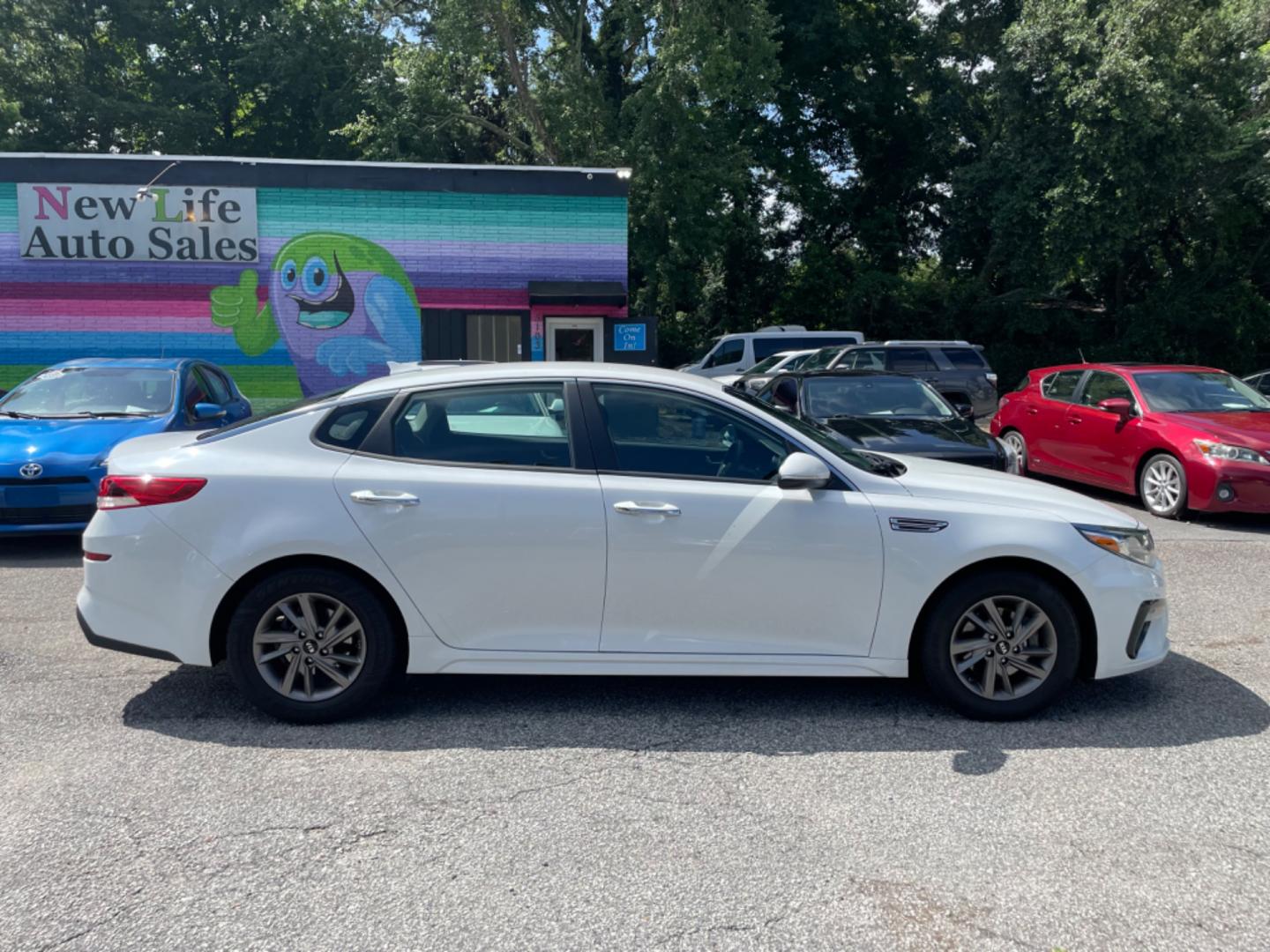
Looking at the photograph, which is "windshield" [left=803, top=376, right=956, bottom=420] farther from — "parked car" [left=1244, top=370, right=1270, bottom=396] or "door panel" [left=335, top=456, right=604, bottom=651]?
"parked car" [left=1244, top=370, right=1270, bottom=396]

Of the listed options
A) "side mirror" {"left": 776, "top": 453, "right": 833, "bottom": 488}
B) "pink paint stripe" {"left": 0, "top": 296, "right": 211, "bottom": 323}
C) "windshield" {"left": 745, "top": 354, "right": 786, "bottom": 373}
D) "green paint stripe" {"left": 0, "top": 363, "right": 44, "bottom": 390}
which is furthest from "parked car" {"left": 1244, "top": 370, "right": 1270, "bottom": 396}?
"green paint stripe" {"left": 0, "top": 363, "right": 44, "bottom": 390}

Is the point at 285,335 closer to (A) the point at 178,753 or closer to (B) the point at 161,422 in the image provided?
(B) the point at 161,422

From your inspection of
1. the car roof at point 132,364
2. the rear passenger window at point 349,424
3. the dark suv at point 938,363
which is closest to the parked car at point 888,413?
the rear passenger window at point 349,424

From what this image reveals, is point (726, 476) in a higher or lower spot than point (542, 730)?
higher

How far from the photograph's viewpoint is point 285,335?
18.6m

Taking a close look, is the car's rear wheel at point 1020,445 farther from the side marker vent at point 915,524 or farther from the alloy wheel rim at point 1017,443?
the side marker vent at point 915,524

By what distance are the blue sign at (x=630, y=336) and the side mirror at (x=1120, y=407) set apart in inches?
373

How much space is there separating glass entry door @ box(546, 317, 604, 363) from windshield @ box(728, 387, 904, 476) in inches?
559

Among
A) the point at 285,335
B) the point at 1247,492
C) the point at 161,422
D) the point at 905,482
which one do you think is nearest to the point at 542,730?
the point at 905,482

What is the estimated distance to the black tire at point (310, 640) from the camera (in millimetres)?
4422

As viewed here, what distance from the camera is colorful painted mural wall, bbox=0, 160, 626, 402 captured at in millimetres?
18172

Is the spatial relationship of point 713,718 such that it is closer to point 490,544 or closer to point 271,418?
point 490,544

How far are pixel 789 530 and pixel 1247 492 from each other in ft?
22.9

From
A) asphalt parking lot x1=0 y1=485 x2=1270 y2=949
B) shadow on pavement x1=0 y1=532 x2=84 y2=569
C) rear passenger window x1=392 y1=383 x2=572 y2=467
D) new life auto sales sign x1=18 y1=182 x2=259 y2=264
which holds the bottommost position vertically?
asphalt parking lot x1=0 y1=485 x2=1270 y2=949
